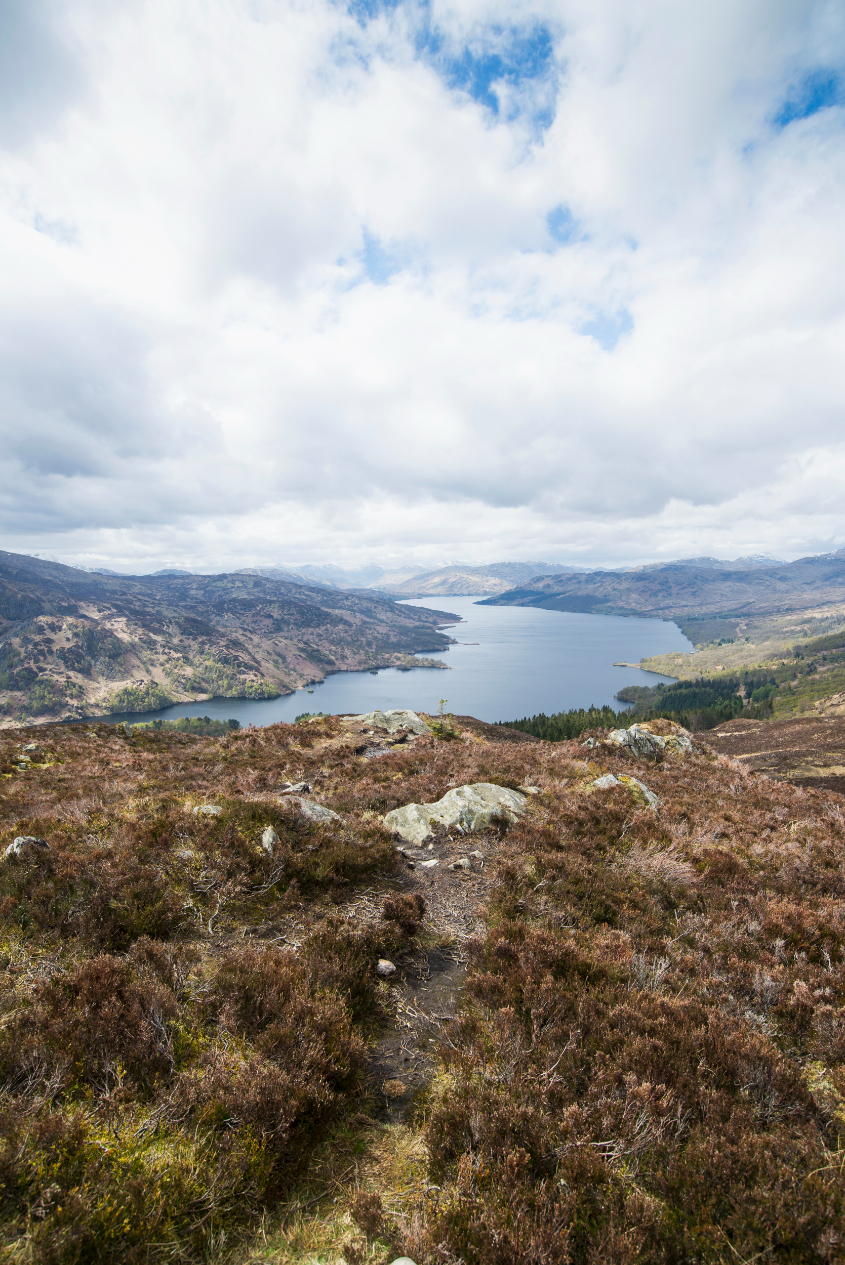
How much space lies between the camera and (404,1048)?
4.84 metres

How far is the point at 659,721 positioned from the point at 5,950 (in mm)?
30559

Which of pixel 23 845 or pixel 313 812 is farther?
pixel 313 812

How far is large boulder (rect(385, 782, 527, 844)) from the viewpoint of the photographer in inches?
424

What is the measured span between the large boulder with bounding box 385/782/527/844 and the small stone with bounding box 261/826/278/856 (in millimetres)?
3290

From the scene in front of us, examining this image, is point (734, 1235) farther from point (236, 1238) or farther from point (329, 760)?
point (329, 760)

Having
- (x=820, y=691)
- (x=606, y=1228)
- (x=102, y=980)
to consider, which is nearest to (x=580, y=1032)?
(x=606, y=1228)

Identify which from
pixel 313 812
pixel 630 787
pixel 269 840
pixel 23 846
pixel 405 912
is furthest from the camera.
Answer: pixel 630 787

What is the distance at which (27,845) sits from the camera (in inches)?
288

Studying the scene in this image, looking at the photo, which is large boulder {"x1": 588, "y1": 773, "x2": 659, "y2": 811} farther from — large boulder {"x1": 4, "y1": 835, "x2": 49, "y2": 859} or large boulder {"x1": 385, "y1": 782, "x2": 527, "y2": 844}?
large boulder {"x1": 4, "y1": 835, "x2": 49, "y2": 859}

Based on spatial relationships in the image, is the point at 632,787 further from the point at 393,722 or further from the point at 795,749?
the point at 795,749

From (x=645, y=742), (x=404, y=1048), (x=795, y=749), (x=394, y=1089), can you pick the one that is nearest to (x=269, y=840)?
(x=404, y=1048)

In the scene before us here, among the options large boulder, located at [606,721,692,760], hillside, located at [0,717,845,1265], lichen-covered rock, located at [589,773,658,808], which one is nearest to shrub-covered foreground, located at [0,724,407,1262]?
hillside, located at [0,717,845,1265]

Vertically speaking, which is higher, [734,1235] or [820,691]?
[734,1235]

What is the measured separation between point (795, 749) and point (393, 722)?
44283mm
